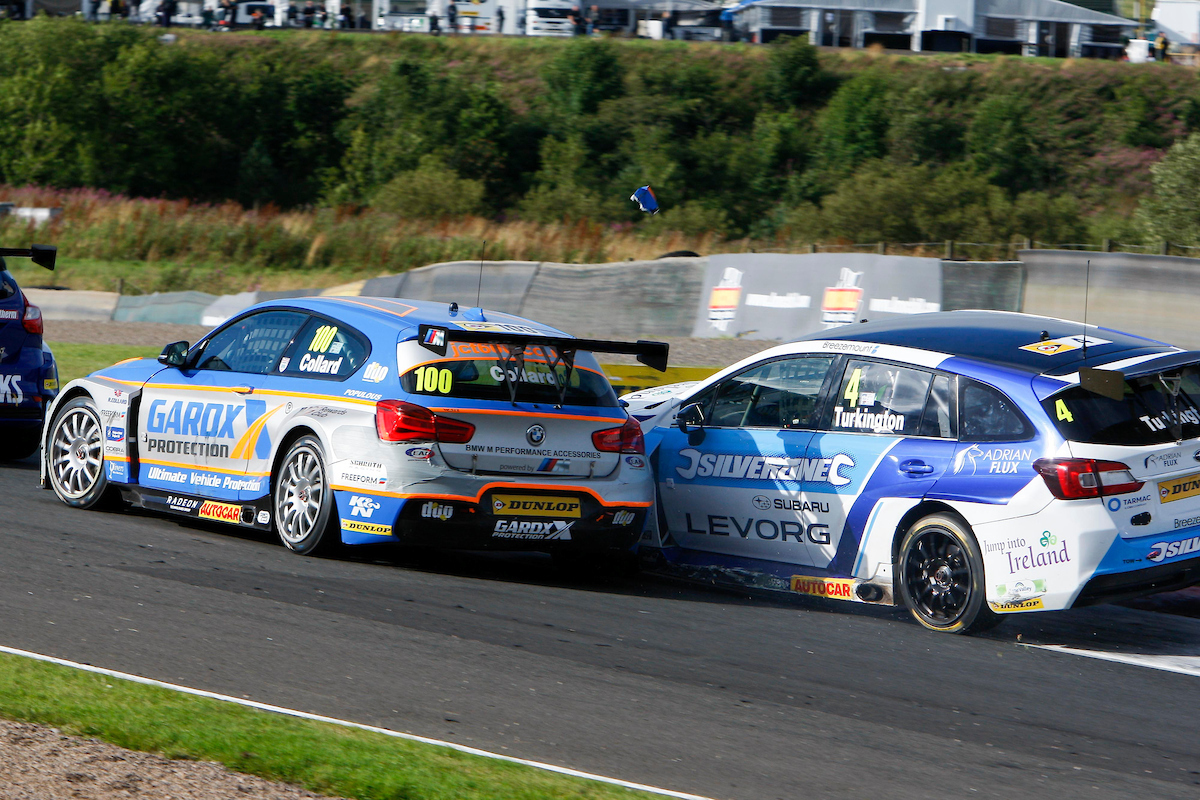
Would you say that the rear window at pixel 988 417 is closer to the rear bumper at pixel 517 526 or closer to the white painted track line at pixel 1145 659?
the white painted track line at pixel 1145 659

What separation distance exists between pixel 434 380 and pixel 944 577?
3.06 meters

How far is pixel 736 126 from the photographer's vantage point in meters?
67.1

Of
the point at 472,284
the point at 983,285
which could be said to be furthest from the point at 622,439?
the point at 472,284

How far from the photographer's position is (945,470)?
7102mm

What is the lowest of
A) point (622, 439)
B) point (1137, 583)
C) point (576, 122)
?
point (1137, 583)

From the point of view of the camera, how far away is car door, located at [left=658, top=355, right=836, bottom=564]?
7.92 metres

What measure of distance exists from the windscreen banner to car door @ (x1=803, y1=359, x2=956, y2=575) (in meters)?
11.6

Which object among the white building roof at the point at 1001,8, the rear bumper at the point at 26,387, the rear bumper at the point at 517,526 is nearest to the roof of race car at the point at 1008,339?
the rear bumper at the point at 517,526

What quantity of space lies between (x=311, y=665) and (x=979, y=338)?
13.5 ft

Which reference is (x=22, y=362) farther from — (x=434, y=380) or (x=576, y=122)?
(x=576, y=122)

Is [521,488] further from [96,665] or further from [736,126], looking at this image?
[736,126]

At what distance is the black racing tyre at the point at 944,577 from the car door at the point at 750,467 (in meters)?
0.66

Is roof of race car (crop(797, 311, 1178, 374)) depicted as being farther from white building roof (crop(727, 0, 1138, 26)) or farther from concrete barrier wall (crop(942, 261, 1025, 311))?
white building roof (crop(727, 0, 1138, 26))

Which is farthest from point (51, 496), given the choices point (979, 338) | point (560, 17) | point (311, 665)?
point (560, 17)
